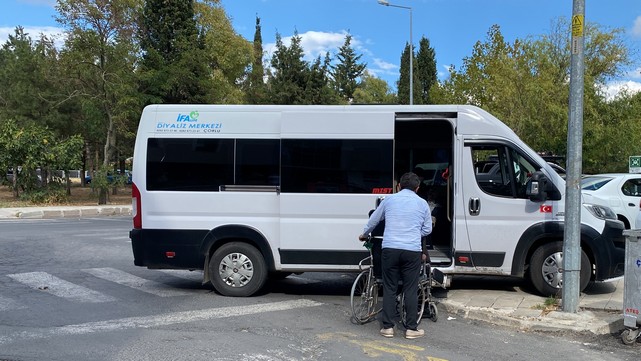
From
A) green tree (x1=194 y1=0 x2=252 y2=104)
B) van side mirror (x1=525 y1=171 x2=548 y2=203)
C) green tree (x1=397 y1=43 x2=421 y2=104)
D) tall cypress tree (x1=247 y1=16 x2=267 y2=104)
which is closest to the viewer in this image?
van side mirror (x1=525 y1=171 x2=548 y2=203)

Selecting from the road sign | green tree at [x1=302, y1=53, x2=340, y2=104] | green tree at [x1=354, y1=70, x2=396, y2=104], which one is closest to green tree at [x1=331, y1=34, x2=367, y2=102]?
green tree at [x1=354, y1=70, x2=396, y2=104]

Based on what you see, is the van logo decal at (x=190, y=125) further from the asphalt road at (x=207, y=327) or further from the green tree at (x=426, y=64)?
the green tree at (x=426, y=64)

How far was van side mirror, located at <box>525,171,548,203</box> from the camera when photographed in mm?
7063

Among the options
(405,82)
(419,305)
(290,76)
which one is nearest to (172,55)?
(290,76)

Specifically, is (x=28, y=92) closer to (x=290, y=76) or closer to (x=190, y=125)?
(x=290, y=76)

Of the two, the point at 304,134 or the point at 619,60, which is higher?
the point at 619,60

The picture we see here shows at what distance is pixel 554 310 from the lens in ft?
22.0

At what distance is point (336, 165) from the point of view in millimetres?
7469

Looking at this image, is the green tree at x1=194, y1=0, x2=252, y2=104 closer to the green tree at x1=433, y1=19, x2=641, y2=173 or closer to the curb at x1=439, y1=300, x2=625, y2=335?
the green tree at x1=433, y1=19, x2=641, y2=173

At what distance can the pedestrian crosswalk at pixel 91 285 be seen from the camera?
25.2 feet

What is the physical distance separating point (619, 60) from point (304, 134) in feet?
85.8

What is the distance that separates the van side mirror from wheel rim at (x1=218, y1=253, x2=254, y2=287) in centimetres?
391

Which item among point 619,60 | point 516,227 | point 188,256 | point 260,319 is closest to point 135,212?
point 188,256

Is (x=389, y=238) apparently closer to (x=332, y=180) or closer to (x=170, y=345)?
(x=332, y=180)
